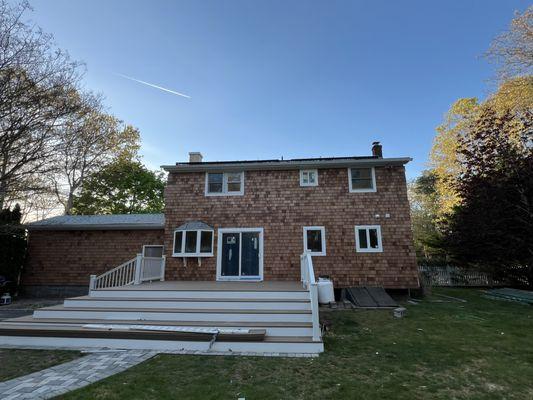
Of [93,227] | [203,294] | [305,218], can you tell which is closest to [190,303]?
[203,294]

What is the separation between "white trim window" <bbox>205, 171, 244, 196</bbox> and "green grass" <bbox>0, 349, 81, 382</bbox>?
7692 millimetres

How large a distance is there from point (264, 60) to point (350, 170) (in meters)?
7.07

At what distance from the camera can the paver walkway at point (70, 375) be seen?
340 centimetres

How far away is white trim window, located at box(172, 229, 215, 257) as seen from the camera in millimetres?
11266

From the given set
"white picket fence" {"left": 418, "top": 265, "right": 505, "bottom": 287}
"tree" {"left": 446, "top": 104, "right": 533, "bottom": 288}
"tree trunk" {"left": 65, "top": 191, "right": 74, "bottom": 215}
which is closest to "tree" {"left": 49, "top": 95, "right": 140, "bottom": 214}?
"tree trunk" {"left": 65, "top": 191, "right": 74, "bottom": 215}

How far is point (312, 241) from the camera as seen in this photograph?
36.3 ft

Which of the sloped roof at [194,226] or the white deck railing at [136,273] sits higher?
the sloped roof at [194,226]

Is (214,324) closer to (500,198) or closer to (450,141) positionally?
(500,198)

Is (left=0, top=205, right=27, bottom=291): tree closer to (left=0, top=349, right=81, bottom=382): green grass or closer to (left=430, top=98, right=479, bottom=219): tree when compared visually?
(left=0, top=349, right=81, bottom=382): green grass

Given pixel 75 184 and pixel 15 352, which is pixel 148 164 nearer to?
pixel 75 184

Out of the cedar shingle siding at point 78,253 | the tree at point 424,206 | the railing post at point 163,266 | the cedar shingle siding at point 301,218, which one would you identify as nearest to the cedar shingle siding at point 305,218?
the cedar shingle siding at point 301,218

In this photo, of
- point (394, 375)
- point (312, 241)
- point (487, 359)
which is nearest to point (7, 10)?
point (312, 241)

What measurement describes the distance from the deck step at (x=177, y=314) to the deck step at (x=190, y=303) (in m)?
0.21

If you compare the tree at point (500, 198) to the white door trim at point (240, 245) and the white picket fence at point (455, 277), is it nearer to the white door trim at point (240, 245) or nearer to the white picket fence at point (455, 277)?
the white picket fence at point (455, 277)
